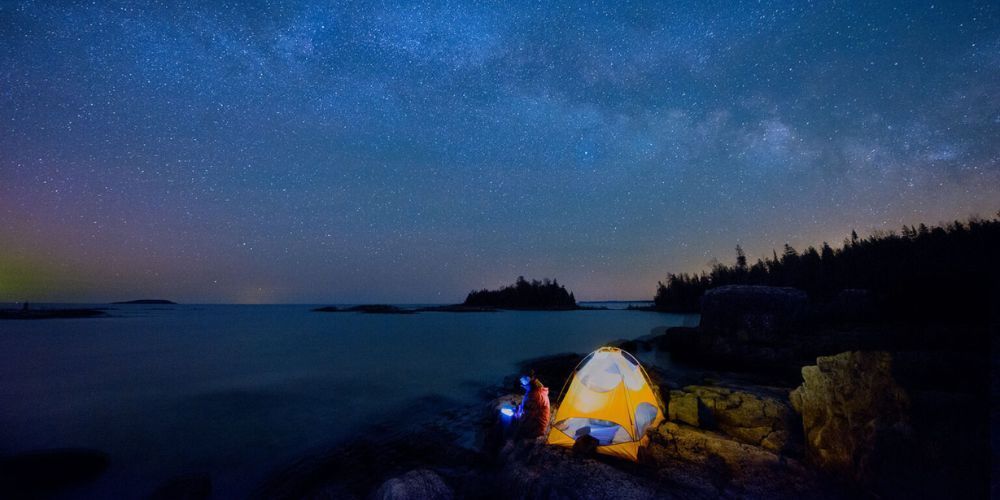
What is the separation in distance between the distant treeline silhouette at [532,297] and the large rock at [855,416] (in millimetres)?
162656

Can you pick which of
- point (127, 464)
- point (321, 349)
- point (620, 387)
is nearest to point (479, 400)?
point (620, 387)

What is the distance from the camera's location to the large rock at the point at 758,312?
93.4 feet

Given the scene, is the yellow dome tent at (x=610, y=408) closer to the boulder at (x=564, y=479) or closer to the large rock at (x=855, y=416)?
the boulder at (x=564, y=479)

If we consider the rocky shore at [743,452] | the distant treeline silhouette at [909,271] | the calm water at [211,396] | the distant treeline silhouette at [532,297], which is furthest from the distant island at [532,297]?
the rocky shore at [743,452]

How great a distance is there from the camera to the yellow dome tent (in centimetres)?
902

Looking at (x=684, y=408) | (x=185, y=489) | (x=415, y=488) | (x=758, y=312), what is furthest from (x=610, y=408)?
(x=758, y=312)

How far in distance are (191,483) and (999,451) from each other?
2053 cm

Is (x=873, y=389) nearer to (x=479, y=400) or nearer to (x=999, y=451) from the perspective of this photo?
(x=999, y=451)

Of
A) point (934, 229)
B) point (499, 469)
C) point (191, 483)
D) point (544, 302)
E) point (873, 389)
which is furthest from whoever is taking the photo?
point (544, 302)

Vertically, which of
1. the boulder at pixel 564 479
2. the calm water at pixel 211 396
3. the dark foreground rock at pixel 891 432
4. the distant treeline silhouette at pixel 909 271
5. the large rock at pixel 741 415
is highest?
the distant treeline silhouette at pixel 909 271

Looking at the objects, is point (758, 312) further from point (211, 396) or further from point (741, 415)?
point (211, 396)

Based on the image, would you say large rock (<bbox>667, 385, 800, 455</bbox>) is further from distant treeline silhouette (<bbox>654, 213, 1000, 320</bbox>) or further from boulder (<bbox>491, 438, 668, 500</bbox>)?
distant treeline silhouette (<bbox>654, 213, 1000, 320</bbox>)

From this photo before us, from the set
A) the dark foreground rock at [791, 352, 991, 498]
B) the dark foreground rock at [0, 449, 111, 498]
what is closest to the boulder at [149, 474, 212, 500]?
the dark foreground rock at [0, 449, 111, 498]

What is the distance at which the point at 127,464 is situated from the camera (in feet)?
40.2
